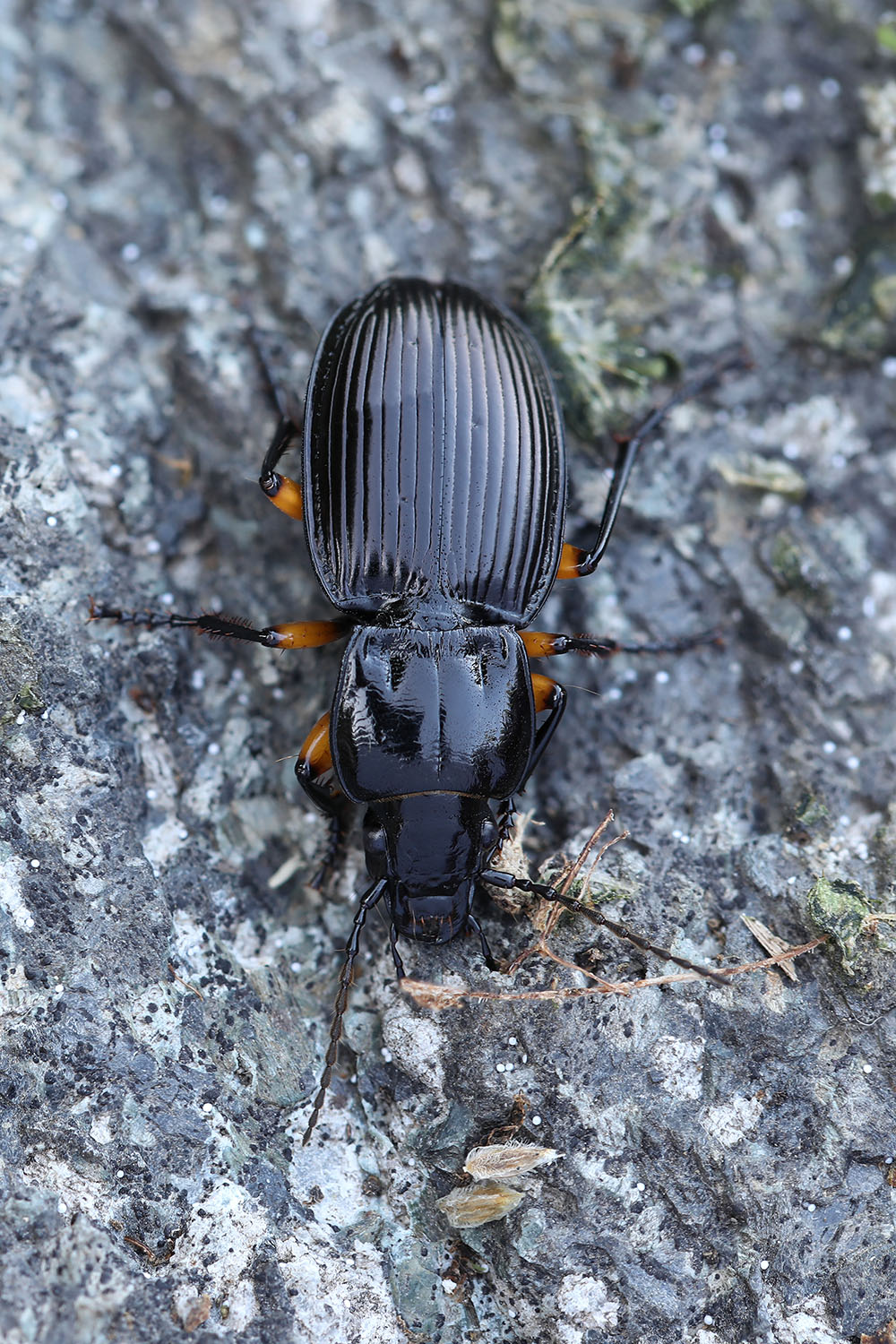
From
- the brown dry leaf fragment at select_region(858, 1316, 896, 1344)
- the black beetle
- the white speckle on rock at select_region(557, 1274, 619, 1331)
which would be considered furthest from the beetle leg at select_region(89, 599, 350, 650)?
the brown dry leaf fragment at select_region(858, 1316, 896, 1344)

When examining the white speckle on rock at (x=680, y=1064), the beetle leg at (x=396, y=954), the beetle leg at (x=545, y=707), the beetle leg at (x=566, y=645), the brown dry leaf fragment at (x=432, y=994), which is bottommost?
the white speckle on rock at (x=680, y=1064)

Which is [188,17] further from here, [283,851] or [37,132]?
[283,851]

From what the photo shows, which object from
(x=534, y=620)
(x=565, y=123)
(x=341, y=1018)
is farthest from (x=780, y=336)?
(x=341, y=1018)

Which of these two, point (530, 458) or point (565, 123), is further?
point (565, 123)

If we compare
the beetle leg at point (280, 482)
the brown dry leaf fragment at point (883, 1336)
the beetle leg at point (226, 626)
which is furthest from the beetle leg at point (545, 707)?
the brown dry leaf fragment at point (883, 1336)

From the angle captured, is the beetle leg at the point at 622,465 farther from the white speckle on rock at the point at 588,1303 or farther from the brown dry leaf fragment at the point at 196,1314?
the brown dry leaf fragment at the point at 196,1314

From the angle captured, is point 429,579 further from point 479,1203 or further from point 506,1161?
point 479,1203

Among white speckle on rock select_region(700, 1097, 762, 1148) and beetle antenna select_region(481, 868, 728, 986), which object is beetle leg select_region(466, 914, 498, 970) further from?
white speckle on rock select_region(700, 1097, 762, 1148)
